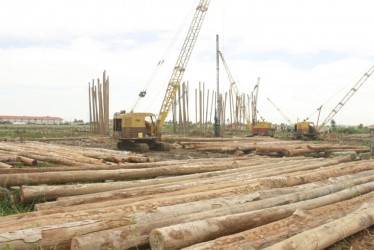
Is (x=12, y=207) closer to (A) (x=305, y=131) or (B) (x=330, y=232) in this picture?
(B) (x=330, y=232)

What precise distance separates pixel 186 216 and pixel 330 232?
1.68 meters

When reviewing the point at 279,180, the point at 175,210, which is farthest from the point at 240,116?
the point at 175,210

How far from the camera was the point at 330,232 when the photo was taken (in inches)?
180

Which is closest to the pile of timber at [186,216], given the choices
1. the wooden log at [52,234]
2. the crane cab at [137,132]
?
the wooden log at [52,234]

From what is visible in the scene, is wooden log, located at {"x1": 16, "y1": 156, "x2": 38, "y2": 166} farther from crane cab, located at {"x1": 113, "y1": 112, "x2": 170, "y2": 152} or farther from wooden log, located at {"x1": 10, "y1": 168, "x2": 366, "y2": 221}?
crane cab, located at {"x1": 113, "y1": 112, "x2": 170, "y2": 152}

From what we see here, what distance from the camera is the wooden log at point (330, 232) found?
4.02 m

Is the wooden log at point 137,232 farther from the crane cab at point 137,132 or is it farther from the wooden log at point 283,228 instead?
the crane cab at point 137,132

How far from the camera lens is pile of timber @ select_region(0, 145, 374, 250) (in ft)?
13.0

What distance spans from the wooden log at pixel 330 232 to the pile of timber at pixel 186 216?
0.04 ft

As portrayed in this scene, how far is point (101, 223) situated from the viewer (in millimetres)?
4301

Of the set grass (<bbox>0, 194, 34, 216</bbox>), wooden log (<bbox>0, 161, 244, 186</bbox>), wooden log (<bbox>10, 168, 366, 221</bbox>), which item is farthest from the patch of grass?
wooden log (<bbox>10, 168, 366, 221</bbox>)

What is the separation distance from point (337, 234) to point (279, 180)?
327 centimetres

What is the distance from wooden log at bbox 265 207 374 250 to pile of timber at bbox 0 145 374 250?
0.5 inches

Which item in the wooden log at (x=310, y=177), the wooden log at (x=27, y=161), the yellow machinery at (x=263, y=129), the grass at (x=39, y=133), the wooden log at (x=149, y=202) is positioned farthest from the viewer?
the yellow machinery at (x=263, y=129)
